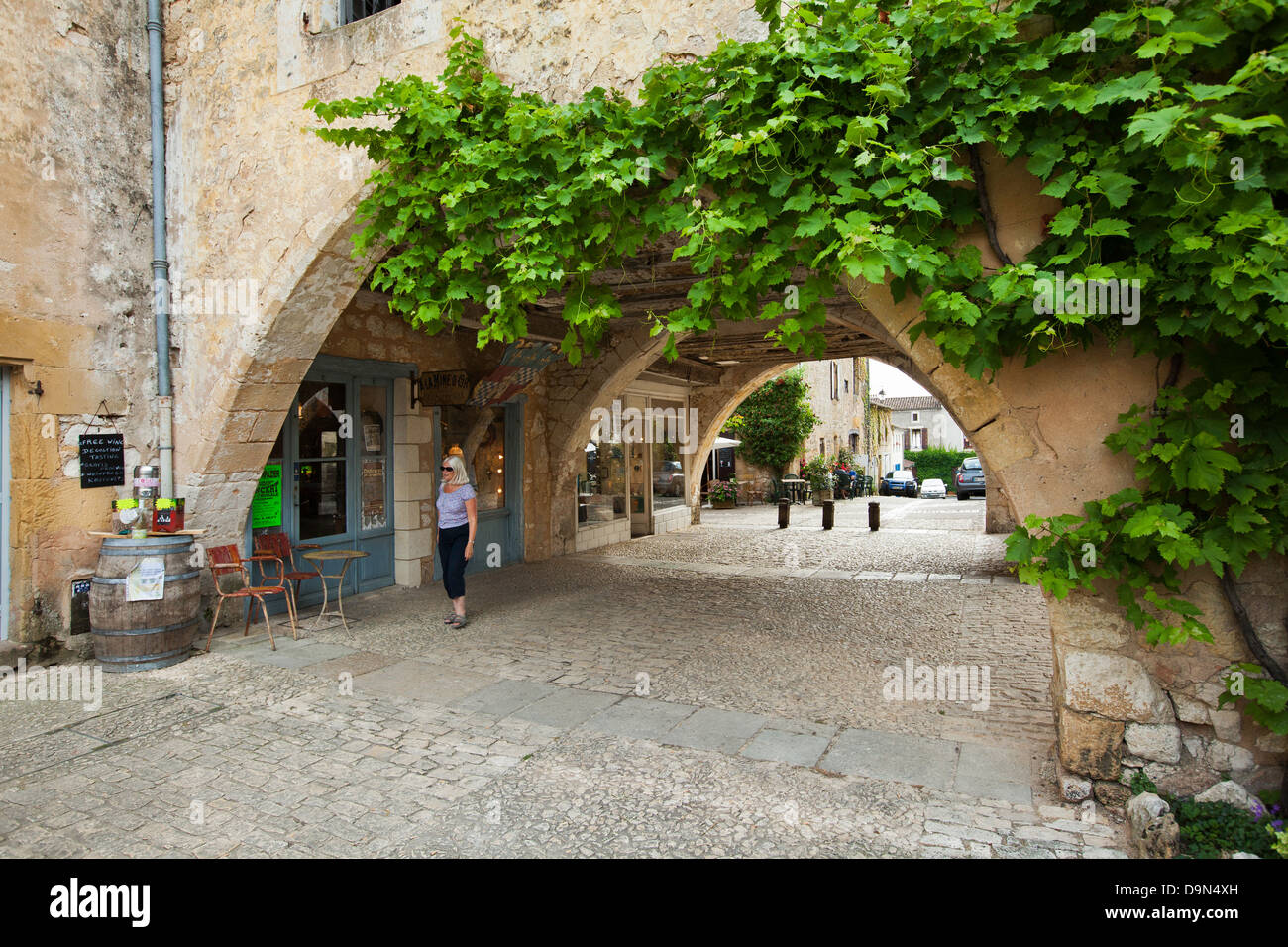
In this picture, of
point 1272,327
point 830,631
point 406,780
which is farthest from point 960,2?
point 830,631

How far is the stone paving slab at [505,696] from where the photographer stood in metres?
3.98

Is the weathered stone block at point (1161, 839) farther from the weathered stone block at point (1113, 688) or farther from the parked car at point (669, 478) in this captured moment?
the parked car at point (669, 478)

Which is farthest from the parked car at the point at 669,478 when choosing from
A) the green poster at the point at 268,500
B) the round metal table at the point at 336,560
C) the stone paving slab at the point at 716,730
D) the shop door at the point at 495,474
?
the stone paving slab at the point at 716,730

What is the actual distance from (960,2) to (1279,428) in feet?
6.14

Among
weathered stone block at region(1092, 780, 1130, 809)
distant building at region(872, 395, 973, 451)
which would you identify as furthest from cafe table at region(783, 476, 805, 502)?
distant building at region(872, 395, 973, 451)

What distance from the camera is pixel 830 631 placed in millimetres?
5750

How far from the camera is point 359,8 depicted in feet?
17.7

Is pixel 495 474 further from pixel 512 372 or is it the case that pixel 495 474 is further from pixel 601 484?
pixel 601 484

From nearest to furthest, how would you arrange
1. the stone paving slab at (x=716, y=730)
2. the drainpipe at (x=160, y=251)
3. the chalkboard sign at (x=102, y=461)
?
the stone paving slab at (x=716, y=730), the chalkboard sign at (x=102, y=461), the drainpipe at (x=160, y=251)

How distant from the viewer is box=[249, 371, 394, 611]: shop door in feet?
20.4

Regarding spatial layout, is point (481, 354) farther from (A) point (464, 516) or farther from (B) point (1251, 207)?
(B) point (1251, 207)

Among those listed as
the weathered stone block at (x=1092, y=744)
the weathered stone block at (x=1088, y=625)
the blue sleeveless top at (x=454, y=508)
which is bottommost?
the weathered stone block at (x=1092, y=744)

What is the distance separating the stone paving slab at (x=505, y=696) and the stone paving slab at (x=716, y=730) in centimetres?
89

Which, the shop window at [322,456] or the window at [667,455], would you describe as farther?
the window at [667,455]
